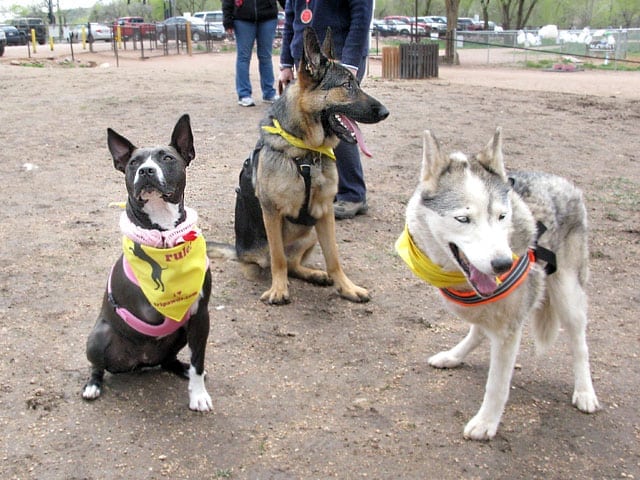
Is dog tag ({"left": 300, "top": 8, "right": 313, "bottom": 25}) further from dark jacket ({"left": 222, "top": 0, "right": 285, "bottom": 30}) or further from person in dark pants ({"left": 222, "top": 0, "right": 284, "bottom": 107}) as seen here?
dark jacket ({"left": 222, "top": 0, "right": 285, "bottom": 30})

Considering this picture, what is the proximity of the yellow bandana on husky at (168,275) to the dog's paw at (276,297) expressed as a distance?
1.52 meters

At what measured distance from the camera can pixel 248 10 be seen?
408 inches

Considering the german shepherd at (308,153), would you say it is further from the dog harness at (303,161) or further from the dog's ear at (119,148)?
the dog's ear at (119,148)

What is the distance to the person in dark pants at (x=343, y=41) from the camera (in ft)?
18.3

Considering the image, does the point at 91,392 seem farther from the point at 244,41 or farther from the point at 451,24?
the point at 451,24

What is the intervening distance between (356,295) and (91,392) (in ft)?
6.66

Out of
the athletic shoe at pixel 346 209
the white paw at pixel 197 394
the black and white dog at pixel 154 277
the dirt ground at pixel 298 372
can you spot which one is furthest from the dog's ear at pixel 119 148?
the athletic shoe at pixel 346 209

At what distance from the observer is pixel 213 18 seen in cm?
5000

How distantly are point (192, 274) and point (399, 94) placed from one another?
35.9ft

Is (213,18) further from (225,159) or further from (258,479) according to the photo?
(258,479)

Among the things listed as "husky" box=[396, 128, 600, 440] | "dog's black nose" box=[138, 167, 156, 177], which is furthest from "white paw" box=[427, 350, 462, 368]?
"dog's black nose" box=[138, 167, 156, 177]

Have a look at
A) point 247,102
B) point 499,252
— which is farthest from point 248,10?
point 499,252

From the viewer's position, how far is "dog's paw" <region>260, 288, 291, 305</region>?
462 cm

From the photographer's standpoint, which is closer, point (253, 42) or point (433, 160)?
point (433, 160)
